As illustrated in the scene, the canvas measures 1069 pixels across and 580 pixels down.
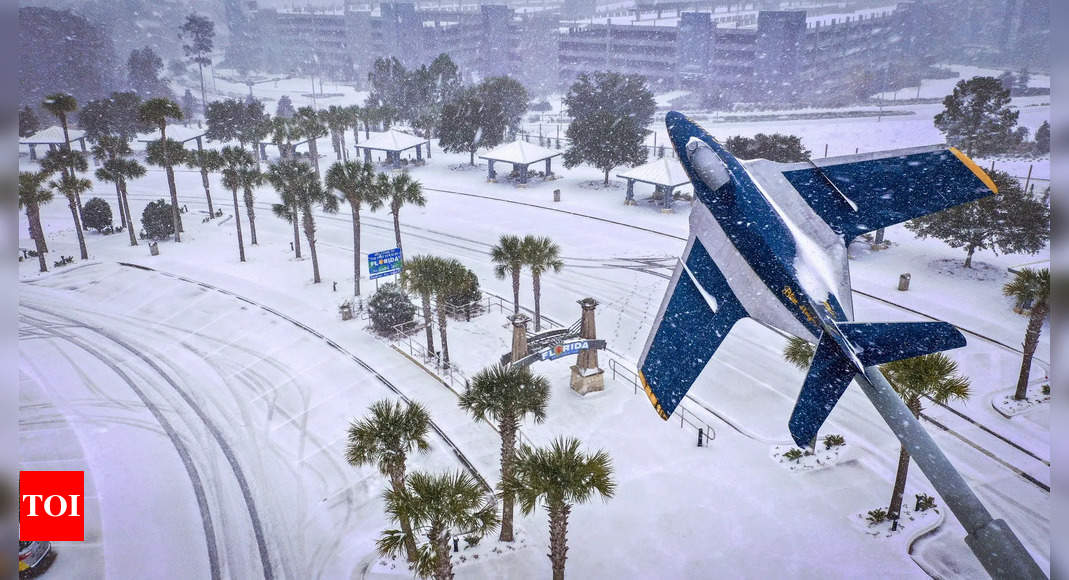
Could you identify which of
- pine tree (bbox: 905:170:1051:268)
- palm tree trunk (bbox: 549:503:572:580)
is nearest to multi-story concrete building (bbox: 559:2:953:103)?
pine tree (bbox: 905:170:1051:268)

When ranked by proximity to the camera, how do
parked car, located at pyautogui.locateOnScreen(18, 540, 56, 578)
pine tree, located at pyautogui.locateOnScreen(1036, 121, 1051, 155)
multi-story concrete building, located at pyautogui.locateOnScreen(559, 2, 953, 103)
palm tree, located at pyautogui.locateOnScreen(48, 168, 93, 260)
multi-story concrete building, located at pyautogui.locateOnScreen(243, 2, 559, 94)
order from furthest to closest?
multi-story concrete building, located at pyautogui.locateOnScreen(243, 2, 559, 94), multi-story concrete building, located at pyautogui.locateOnScreen(559, 2, 953, 103), pine tree, located at pyautogui.locateOnScreen(1036, 121, 1051, 155), palm tree, located at pyautogui.locateOnScreen(48, 168, 93, 260), parked car, located at pyautogui.locateOnScreen(18, 540, 56, 578)

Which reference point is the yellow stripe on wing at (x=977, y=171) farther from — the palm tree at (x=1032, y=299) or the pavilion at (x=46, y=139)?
the pavilion at (x=46, y=139)

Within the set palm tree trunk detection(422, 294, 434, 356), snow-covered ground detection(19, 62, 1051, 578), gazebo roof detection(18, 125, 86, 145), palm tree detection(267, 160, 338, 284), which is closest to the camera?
snow-covered ground detection(19, 62, 1051, 578)

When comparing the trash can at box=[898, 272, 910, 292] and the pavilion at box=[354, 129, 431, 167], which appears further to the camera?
the pavilion at box=[354, 129, 431, 167]

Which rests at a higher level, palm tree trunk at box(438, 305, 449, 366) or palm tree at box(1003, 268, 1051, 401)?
palm tree at box(1003, 268, 1051, 401)

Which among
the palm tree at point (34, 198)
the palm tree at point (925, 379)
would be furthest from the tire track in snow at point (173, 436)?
the palm tree at point (925, 379)

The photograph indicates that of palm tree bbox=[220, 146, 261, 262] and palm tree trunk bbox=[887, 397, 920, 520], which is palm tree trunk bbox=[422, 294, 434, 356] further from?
palm tree bbox=[220, 146, 261, 262]
